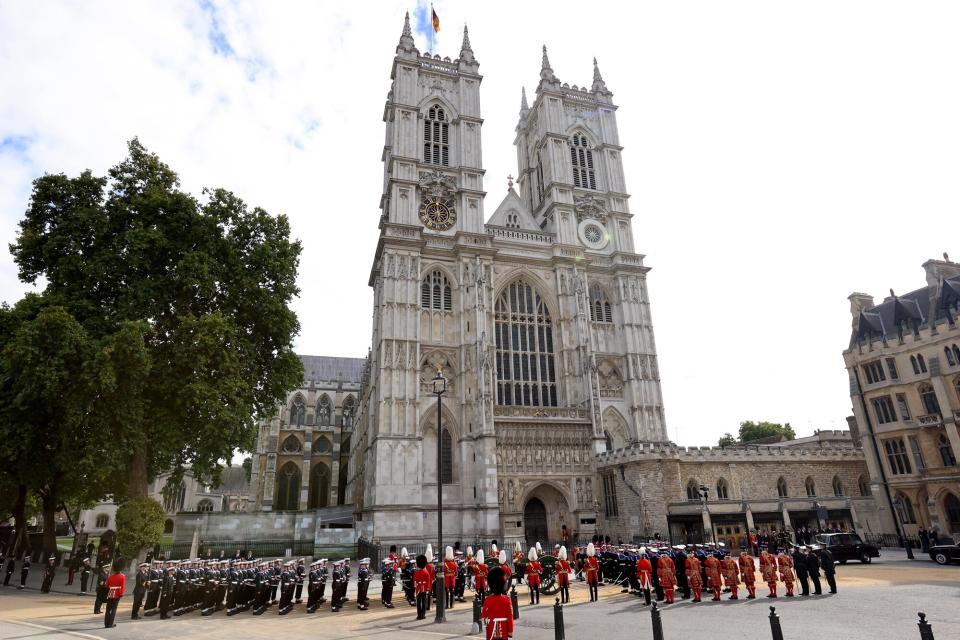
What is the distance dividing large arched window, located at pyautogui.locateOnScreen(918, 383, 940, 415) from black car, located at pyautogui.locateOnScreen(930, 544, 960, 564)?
11.7 meters

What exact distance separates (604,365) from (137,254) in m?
28.9

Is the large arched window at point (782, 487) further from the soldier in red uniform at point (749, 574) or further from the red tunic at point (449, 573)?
the red tunic at point (449, 573)

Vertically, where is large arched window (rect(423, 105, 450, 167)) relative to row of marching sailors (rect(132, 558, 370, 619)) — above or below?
above

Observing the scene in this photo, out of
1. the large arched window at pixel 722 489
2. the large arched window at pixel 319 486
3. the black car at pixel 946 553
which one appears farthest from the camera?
the large arched window at pixel 319 486

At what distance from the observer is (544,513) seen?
111 ft

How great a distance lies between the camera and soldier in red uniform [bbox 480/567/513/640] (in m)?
6.80

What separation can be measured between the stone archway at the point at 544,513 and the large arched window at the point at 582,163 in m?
24.0

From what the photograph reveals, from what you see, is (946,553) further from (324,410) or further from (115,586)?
(324,410)

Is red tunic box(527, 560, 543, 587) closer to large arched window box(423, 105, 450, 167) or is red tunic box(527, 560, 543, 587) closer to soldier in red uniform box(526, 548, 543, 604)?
soldier in red uniform box(526, 548, 543, 604)

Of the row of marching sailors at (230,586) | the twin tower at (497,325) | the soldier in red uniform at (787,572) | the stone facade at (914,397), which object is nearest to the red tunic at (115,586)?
the row of marching sailors at (230,586)

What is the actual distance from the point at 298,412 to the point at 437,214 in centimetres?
3133

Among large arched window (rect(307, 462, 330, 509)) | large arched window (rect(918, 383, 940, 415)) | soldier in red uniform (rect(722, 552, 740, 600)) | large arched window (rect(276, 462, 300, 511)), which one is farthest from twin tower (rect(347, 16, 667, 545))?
soldier in red uniform (rect(722, 552, 740, 600))

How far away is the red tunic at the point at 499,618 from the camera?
6.82 m

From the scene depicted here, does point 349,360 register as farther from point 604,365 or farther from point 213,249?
point 213,249
